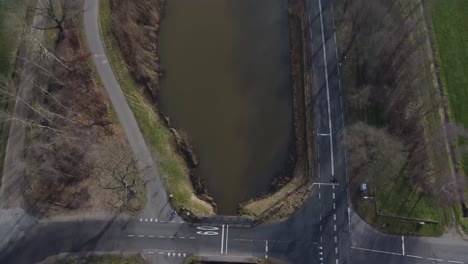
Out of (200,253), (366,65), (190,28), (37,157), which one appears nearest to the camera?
(200,253)

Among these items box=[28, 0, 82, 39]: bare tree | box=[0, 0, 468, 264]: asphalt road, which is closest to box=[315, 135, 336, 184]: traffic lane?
box=[0, 0, 468, 264]: asphalt road

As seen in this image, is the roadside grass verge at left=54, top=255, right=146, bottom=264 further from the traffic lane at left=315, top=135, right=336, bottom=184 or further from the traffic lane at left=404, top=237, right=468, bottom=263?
the traffic lane at left=404, top=237, right=468, bottom=263

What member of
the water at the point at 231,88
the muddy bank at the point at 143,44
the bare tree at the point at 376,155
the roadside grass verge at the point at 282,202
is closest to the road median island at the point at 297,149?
the roadside grass verge at the point at 282,202

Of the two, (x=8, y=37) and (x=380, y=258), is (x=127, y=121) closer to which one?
(x=8, y=37)

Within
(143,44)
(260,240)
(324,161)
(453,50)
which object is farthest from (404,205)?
(143,44)

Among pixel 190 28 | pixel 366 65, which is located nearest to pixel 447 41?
pixel 366 65

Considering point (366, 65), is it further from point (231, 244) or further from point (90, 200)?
point (90, 200)

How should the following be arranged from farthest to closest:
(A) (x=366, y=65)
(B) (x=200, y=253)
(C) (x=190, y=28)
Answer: (C) (x=190, y=28)
(A) (x=366, y=65)
(B) (x=200, y=253)
